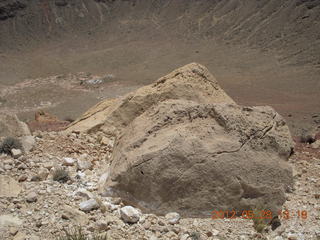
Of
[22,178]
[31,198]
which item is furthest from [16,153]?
[31,198]

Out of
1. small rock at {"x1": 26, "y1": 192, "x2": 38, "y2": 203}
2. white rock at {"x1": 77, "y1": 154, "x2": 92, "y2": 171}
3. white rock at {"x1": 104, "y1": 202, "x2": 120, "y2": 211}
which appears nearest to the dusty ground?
white rock at {"x1": 77, "y1": 154, "x2": 92, "y2": 171}

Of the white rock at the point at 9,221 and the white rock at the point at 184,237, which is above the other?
the white rock at the point at 9,221

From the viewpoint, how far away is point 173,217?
144 inches

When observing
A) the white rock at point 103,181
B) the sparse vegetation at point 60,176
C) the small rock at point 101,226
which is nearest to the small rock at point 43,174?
the sparse vegetation at point 60,176

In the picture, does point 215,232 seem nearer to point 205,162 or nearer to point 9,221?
point 205,162

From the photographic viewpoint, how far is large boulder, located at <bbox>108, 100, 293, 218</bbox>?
3.74m

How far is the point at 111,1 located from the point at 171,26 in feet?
51.3

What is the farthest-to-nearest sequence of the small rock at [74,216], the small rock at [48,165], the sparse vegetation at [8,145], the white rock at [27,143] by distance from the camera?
the white rock at [27,143], the sparse vegetation at [8,145], the small rock at [48,165], the small rock at [74,216]

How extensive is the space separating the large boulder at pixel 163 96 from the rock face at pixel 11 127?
87 centimetres

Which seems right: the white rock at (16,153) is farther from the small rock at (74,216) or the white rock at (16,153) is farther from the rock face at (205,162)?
the small rock at (74,216)

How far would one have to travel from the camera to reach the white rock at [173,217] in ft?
11.8

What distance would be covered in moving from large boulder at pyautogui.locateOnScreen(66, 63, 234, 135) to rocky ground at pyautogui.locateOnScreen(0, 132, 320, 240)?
1838mm

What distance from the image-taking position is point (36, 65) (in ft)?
116

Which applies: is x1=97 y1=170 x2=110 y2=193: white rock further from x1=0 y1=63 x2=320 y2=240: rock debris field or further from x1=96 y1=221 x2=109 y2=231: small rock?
x1=96 y1=221 x2=109 y2=231: small rock
